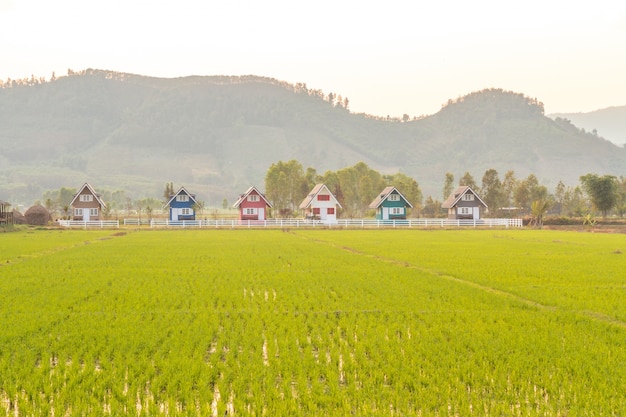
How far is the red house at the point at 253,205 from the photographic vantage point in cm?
8475

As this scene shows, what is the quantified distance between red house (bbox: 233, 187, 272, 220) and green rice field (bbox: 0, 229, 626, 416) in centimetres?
6262

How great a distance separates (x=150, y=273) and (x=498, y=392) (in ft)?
56.7

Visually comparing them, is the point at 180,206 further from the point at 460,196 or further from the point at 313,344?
the point at 313,344

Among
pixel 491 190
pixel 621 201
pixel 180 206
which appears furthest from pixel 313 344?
pixel 621 201

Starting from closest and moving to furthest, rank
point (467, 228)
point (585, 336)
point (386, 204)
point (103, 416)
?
point (103, 416) → point (585, 336) → point (467, 228) → point (386, 204)

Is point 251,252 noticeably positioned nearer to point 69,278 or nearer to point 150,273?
point 150,273

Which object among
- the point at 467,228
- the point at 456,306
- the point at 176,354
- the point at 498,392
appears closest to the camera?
the point at 498,392

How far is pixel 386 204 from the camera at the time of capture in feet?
293

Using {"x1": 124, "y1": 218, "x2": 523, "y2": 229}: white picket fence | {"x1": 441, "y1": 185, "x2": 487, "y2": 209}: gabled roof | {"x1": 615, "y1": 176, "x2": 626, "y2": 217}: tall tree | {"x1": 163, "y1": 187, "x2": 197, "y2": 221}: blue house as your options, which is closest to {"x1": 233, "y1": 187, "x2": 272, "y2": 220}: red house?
{"x1": 163, "y1": 187, "x2": 197, "y2": 221}: blue house

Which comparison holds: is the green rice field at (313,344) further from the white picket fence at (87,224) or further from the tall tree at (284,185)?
the tall tree at (284,185)

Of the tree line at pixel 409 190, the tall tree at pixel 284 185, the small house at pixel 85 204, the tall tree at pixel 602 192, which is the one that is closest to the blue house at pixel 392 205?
the tree line at pixel 409 190

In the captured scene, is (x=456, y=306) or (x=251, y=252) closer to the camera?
(x=456, y=306)

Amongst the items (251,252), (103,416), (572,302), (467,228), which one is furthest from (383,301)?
(467,228)

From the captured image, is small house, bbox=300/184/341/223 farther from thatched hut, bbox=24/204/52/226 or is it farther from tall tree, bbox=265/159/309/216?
thatched hut, bbox=24/204/52/226
